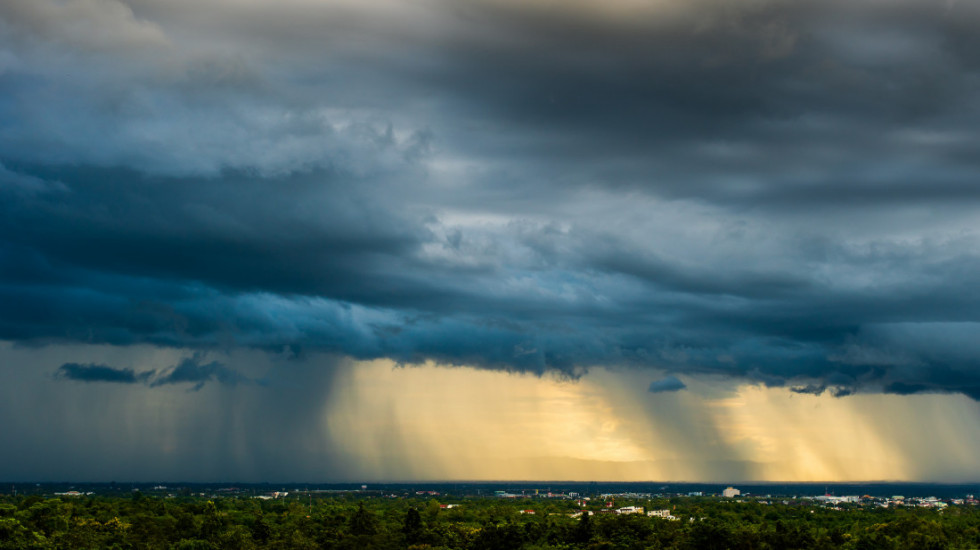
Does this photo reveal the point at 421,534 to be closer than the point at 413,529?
Yes

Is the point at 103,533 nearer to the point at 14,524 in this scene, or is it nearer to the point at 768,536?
the point at 14,524

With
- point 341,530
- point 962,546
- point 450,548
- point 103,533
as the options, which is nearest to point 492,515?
point 341,530

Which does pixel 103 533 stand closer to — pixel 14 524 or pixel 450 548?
pixel 14 524

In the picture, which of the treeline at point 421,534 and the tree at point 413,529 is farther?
the tree at point 413,529

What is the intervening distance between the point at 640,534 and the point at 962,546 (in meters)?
43.9

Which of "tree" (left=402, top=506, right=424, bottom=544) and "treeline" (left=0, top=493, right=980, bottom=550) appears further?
"tree" (left=402, top=506, right=424, bottom=544)

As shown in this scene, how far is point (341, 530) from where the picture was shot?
486 ft

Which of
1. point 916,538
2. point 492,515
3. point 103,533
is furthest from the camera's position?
point 492,515

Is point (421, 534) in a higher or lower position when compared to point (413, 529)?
lower

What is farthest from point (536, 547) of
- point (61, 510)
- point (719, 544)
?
point (61, 510)

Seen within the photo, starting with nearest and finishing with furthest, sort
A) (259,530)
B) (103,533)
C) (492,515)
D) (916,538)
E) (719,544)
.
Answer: (719,544), (916,538), (103,533), (259,530), (492,515)

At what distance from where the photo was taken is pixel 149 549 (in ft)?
411

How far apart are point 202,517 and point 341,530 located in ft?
120

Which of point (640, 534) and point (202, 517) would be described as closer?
point (640, 534)
